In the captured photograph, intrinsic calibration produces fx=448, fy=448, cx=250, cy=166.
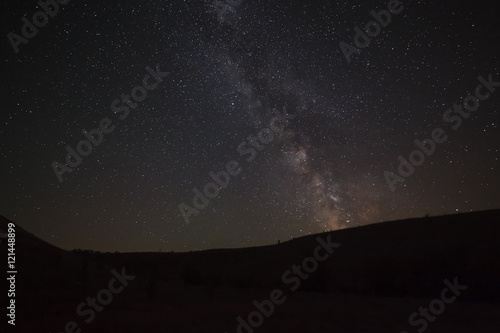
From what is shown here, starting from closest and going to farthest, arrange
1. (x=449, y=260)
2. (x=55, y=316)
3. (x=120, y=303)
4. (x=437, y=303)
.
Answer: (x=55, y=316)
(x=120, y=303)
(x=437, y=303)
(x=449, y=260)

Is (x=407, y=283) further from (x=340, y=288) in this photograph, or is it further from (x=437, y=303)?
(x=437, y=303)

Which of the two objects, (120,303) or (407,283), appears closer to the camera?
(120,303)

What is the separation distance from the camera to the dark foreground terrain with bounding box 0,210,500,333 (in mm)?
8000

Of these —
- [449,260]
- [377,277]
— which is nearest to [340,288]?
[377,277]

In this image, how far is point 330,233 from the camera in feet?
110

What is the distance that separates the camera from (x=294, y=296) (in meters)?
→ 12.3

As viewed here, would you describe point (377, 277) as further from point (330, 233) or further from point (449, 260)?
point (330, 233)

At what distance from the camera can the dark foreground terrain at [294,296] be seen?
26.2 feet

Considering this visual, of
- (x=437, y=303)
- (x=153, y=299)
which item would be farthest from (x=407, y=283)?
(x=153, y=299)

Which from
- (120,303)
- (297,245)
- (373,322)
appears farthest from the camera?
(297,245)

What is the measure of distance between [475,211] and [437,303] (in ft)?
62.8

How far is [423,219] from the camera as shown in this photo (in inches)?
1170

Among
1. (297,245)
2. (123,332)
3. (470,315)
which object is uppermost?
(297,245)

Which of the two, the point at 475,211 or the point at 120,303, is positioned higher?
the point at 475,211
